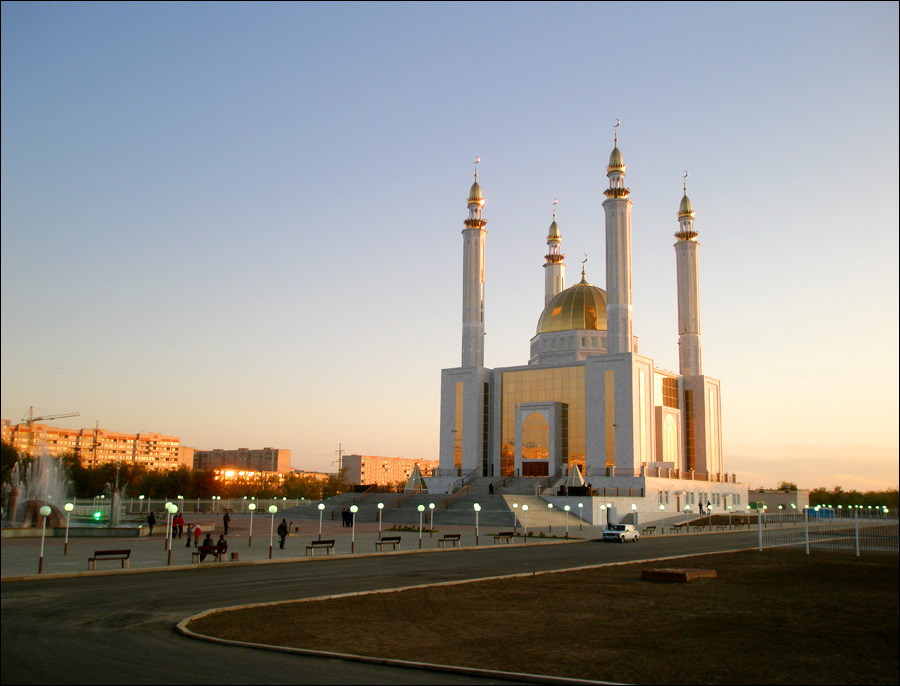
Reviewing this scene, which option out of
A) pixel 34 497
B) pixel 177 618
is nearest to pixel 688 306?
pixel 34 497

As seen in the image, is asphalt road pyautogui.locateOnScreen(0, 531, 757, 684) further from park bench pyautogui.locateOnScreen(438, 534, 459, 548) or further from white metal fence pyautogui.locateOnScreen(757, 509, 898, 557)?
white metal fence pyautogui.locateOnScreen(757, 509, 898, 557)

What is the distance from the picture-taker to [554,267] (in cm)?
9300

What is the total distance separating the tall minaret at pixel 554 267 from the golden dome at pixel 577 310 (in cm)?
883

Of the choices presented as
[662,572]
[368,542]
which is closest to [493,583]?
[662,572]

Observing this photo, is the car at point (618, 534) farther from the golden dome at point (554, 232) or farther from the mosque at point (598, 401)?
the golden dome at point (554, 232)

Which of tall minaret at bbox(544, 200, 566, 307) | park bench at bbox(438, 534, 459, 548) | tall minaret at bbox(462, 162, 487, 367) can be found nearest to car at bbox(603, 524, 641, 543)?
park bench at bbox(438, 534, 459, 548)

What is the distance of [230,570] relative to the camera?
24.6m

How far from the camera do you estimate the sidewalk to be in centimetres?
2093

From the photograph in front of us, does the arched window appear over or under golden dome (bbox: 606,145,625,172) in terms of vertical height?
under

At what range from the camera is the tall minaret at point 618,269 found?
224 feet

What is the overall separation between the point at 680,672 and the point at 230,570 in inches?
657

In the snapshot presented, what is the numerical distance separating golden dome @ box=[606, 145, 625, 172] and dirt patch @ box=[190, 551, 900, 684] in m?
54.4

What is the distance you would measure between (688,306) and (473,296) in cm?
2203

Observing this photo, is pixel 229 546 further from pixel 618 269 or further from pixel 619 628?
pixel 618 269
